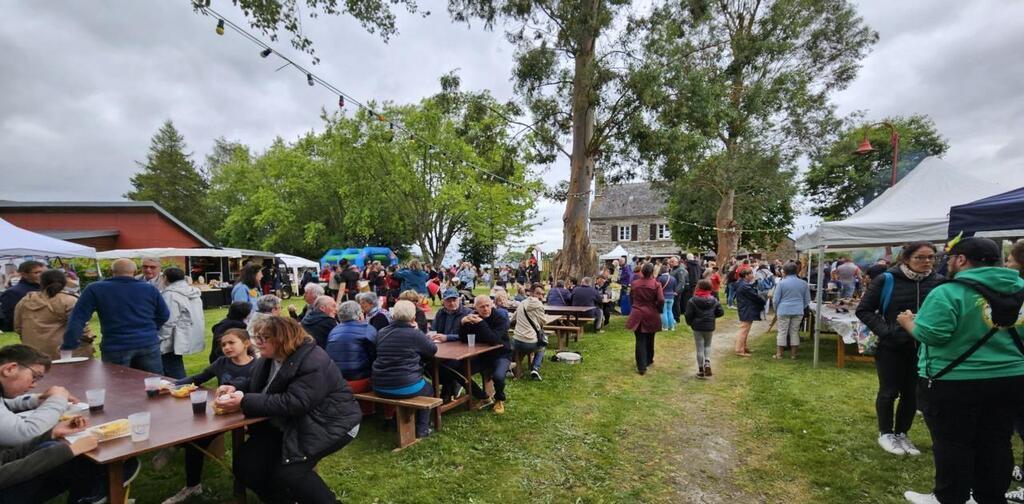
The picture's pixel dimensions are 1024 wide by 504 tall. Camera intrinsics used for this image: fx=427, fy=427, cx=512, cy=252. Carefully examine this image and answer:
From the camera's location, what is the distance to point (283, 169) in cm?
3016

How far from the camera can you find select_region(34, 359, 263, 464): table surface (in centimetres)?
213

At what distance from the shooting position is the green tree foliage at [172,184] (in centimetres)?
3691

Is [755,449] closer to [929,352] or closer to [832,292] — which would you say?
[929,352]

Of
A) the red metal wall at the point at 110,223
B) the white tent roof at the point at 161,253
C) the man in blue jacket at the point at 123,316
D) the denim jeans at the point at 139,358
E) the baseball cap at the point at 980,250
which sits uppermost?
the red metal wall at the point at 110,223

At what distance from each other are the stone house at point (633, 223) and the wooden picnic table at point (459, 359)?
113 ft

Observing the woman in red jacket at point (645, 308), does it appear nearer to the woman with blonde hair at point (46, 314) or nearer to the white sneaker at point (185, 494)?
the white sneaker at point (185, 494)

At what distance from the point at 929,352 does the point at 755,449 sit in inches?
71.9

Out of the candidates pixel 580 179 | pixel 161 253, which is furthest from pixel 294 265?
pixel 580 179

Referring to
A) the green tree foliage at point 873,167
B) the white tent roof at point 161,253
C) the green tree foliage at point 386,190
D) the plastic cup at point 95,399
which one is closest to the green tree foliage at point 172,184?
the green tree foliage at point 386,190

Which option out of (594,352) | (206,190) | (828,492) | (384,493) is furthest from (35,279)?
(206,190)

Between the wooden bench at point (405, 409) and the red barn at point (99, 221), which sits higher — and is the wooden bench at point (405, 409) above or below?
below

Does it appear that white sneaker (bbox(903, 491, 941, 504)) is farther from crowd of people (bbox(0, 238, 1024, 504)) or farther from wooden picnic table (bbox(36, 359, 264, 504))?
wooden picnic table (bbox(36, 359, 264, 504))

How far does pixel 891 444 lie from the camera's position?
3684 millimetres

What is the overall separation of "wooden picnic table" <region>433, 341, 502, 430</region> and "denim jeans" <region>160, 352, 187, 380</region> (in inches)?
114
